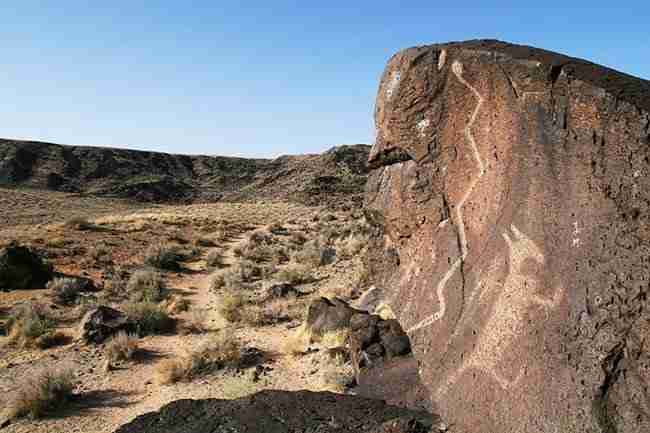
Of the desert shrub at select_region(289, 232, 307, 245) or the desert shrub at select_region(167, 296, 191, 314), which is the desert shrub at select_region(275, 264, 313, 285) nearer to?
the desert shrub at select_region(167, 296, 191, 314)

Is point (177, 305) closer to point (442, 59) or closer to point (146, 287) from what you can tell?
point (146, 287)

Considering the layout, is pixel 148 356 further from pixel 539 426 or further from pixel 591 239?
pixel 591 239

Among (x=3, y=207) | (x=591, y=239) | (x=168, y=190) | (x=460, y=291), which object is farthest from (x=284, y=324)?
(x=168, y=190)

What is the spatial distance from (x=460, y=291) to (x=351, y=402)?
1.73 metres

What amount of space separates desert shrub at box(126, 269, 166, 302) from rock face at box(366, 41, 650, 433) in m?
9.13

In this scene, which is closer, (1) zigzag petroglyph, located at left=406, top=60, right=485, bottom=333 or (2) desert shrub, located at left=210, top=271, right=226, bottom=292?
(1) zigzag petroglyph, located at left=406, top=60, right=485, bottom=333

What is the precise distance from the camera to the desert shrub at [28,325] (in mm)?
9906

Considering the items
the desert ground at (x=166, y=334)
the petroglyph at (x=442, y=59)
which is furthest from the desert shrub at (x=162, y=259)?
the petroglyph at (x=442, y=59)

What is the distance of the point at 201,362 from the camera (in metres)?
8.31

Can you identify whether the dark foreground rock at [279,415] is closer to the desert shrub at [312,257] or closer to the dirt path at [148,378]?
the dirt path at [148,378]

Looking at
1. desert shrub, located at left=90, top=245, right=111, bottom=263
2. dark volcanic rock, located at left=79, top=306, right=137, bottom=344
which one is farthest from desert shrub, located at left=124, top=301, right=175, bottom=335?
desert shrub, located at left=90, top=245, right=111, bottom=263

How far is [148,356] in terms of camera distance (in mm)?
9180

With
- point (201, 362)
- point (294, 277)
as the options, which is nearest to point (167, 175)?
point (294, 277)

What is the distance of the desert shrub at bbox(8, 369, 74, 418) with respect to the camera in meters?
6.93
